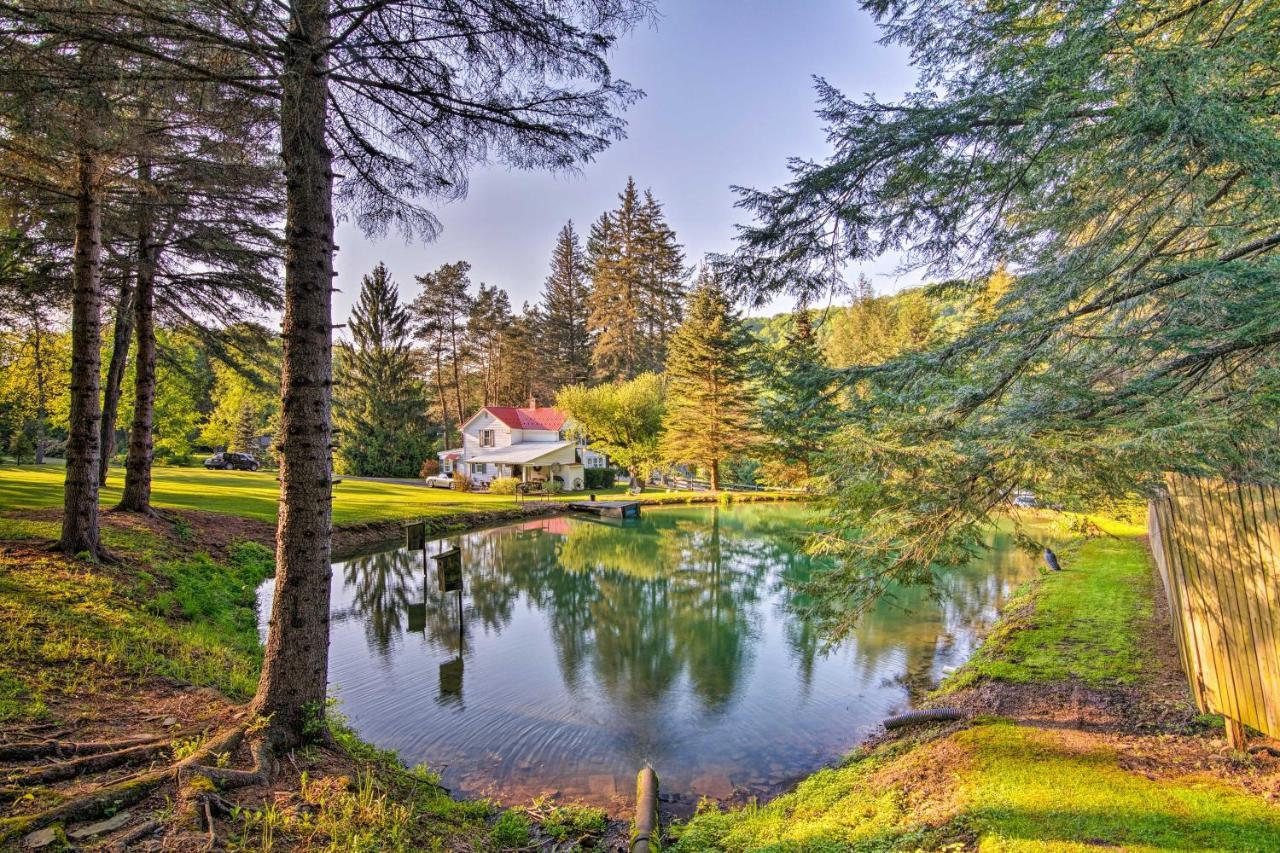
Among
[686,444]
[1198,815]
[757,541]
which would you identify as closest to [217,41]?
[1198,815]

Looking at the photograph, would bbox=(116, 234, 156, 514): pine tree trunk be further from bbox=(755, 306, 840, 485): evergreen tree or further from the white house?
the white house

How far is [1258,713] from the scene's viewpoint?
353cm

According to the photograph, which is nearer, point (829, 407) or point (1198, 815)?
point (1198, 815)

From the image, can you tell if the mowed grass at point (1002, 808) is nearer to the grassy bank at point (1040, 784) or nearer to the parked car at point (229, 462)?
the grassy bank at point (1040, 784)

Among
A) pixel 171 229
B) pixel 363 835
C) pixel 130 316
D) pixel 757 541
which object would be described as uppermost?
pixel 171 229

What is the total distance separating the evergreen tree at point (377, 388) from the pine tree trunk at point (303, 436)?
33265mm

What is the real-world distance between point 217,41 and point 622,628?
384 inches

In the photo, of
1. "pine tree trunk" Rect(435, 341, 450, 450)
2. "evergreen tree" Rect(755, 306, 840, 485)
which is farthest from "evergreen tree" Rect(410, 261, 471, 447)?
"evergreen tree" Rect(755, 306, 840, 485)

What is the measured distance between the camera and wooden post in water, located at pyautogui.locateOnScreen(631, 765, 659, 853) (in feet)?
13.1

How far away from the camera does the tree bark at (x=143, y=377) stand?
9.16 m

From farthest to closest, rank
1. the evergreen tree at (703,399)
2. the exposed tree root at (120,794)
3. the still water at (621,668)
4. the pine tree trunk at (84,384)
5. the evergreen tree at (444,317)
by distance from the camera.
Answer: the evergreen tree at (444,317), the evergreen tree at (703,399), the pine tree trunk at (84,384), the still water at (621,668), the exposed tree root at (120,794)

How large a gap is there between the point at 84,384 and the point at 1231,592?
1164 cm

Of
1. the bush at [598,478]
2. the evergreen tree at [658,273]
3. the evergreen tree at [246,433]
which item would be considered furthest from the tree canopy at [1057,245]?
the evergreen tree at [246,433]

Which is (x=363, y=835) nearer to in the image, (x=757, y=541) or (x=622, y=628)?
(x=622, y=628)
